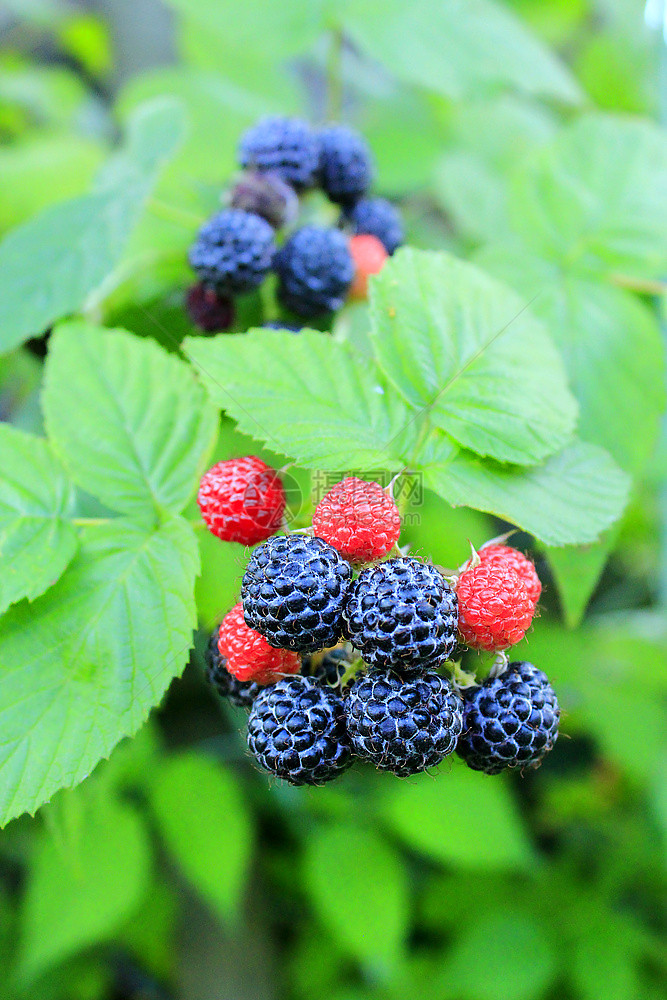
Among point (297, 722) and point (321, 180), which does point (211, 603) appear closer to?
point (297, 722)

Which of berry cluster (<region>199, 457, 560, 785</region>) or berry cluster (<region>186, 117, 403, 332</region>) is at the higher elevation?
berry cluster (<region>186, 117, 403, 332</region>)

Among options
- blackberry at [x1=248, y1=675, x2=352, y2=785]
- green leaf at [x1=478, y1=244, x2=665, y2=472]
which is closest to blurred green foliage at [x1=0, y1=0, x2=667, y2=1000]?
green leaf at [x1=478, y1=244, x2=665, y2=472]

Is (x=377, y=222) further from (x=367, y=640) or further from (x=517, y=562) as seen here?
(x=367, y=640)

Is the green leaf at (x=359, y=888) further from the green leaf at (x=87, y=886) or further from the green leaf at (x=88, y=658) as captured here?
the green leaf at (x=88, y=658)

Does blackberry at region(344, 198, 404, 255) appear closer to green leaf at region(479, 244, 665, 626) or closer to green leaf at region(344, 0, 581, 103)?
green leaf at region(479, 244, 665, 626)

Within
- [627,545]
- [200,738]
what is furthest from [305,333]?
[627,545]

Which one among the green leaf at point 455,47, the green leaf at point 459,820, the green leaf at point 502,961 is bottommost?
the green leaf at point 502,961

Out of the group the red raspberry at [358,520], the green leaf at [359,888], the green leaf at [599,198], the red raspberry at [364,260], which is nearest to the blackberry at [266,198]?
the red raspberry at [364,260]
